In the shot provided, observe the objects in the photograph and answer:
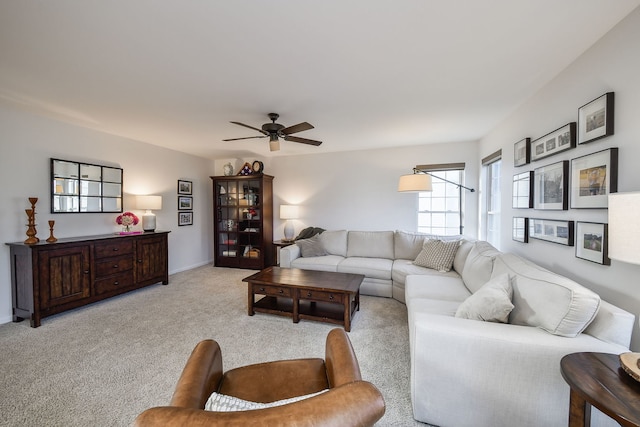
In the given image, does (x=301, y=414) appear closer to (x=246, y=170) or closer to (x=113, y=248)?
(x=113, y=248)

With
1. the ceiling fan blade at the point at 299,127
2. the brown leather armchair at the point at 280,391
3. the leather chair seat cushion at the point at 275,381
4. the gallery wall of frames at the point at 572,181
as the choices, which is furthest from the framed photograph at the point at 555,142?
the leather chair seat cushion at the point at 275,381

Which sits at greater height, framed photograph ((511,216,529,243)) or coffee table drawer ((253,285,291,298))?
framed photograph ((511,216,529,243))

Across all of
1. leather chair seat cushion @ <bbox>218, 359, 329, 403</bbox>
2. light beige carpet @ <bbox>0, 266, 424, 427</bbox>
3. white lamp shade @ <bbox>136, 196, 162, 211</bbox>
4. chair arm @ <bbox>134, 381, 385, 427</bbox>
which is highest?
white lamp shade @ <bbox>136, 196, 162, 211</bbox>

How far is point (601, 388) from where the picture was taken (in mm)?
955

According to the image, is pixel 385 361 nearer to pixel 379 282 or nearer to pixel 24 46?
pixel 379 282

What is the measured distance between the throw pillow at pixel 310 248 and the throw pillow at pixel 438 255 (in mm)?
1446

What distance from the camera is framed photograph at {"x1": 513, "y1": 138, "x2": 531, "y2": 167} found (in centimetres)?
266

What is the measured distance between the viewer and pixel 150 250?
158 inches

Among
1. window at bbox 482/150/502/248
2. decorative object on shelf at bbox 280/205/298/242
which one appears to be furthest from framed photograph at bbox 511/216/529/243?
decorative object on shelf at bbox 280/205/298/242

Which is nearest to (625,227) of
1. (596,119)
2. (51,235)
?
(596,119)

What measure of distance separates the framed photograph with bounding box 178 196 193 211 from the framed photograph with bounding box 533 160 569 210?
5.32 meters

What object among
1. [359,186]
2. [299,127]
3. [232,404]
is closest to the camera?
[232,404]

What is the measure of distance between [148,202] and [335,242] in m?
3.04

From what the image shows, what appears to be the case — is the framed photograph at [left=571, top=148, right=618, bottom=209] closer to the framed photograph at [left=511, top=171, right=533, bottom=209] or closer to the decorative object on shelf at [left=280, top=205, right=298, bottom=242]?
the framed photograph at [left=511, top=171, right=533, bottom=209]
